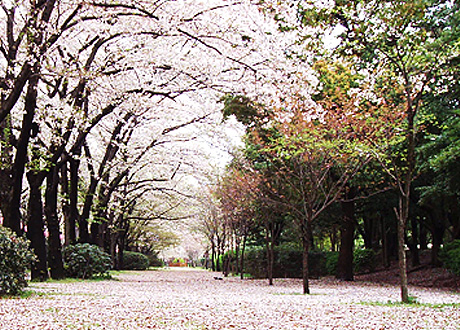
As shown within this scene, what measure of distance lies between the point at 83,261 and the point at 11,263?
23.6 feet

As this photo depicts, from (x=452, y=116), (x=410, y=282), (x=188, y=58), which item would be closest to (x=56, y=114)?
(x=188, y=58)

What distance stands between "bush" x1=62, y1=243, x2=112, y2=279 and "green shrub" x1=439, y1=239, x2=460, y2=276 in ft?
33.6

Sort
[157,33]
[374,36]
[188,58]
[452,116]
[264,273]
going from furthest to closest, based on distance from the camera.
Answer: [264,273], [188,58], [452,116], [157,33], [374,36]

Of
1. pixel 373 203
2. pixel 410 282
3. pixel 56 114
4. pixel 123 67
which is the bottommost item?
pixel 410 282

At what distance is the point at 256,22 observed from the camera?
9773 mm

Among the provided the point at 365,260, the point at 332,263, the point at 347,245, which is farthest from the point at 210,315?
the point at 365,260

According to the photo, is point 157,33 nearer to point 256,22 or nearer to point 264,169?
point 256,22

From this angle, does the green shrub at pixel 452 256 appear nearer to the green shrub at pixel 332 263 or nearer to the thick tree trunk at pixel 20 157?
the green shrub at pixel 332 263

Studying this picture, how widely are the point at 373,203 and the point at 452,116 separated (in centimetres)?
585

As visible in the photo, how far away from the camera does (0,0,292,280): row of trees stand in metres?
8.83

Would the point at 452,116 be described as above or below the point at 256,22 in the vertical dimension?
below

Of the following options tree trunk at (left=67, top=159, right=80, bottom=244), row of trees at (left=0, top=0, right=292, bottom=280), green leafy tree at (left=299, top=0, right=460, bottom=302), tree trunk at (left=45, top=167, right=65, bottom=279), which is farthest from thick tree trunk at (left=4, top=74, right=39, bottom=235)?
green leafy tree at (left=299, top=0, right=460, bottom=302)

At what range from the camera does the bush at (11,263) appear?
23.0ft

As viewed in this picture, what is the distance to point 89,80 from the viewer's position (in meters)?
9.90
